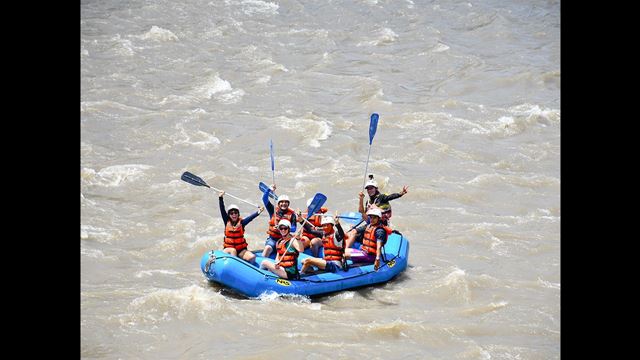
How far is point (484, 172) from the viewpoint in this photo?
1334cm

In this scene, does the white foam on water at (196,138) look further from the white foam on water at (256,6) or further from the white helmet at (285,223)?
the white foam on water at (256,6)

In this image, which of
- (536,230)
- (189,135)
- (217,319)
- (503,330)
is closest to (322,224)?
(217,319)

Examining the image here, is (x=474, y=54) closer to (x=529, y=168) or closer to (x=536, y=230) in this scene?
(x=529, y=168)

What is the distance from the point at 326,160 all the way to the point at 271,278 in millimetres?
5985

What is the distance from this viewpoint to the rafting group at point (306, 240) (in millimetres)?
8132

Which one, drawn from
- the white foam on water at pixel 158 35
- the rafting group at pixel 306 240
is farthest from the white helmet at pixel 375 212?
the white foam on water at pixel 158 35

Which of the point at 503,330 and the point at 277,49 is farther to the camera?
the point at 277,49

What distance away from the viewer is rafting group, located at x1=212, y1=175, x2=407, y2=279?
8132 mm

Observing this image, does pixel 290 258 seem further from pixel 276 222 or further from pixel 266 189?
pixel 266 189

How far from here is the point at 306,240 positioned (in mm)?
8711

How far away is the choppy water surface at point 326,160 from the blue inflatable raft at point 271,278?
145mm

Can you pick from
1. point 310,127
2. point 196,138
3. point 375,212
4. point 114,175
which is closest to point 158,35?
point 196,138

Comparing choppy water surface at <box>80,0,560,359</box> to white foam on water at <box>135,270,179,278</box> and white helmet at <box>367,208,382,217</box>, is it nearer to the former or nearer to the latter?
white foam on water at <box>135,270,179,278</box>

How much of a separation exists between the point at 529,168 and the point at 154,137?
6758 millimetres
